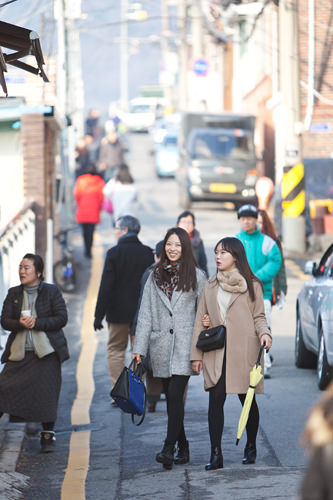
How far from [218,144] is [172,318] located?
22455 mm

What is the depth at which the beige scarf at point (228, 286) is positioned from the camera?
7172mm

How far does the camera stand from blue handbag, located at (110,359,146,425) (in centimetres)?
729

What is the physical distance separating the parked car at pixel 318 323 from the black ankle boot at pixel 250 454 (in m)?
2.27

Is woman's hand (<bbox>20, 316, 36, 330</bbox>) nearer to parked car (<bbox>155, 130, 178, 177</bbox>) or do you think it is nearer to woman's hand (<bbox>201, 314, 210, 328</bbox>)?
woman's hand (<bbox>201, 314, 210, 328</bbox>)

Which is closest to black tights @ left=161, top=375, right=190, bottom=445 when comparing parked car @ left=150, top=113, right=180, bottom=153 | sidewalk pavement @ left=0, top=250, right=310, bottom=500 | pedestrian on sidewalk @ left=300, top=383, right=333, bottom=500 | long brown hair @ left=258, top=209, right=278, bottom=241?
sidewalk pavement @ left=0, top=250, right=310, bottom=500

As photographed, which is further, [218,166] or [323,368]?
[218,166]

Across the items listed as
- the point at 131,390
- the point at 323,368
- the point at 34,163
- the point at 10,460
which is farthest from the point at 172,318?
the point at 34,163

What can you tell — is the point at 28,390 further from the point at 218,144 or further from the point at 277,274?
the point at 218,144

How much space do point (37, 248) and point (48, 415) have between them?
659 cm

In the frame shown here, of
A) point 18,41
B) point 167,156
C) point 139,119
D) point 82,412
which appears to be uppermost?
point 139,119

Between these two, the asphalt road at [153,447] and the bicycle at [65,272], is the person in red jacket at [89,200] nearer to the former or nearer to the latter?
the bicycle at [65,272]

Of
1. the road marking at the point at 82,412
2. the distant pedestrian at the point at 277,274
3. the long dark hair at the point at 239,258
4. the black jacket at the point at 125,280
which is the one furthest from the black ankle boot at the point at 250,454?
the distant pedestrian at the point at 277,274

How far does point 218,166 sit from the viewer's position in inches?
1133

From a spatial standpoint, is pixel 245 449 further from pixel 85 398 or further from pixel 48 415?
pixel 85 398
